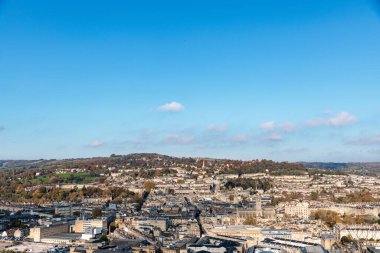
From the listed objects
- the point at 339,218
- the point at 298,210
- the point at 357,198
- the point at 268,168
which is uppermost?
the point at 268,168

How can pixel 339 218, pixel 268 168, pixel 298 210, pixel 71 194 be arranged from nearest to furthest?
pixel 339 218 < pixel 298 210 < pixel 71 194 < pixel 268 168

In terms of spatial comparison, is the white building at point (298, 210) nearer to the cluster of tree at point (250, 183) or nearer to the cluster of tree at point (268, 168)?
the cluster of tree at point (250, 183)

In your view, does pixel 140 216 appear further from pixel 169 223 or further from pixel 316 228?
pixel 316 228

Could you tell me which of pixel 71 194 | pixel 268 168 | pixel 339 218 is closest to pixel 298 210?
pixel 339 218

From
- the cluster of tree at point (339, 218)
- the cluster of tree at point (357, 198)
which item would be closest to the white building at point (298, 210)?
the cluster of tree at point (339, 218)

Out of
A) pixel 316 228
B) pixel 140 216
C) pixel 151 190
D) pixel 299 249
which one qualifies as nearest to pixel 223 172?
pixel 151 190

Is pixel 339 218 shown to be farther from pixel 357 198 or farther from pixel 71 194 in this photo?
pixel 71 194

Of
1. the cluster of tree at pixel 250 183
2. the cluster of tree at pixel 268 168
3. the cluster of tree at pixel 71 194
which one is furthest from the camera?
the cluster of tree at pixel 268 168

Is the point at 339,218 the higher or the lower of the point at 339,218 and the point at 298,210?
the lower
